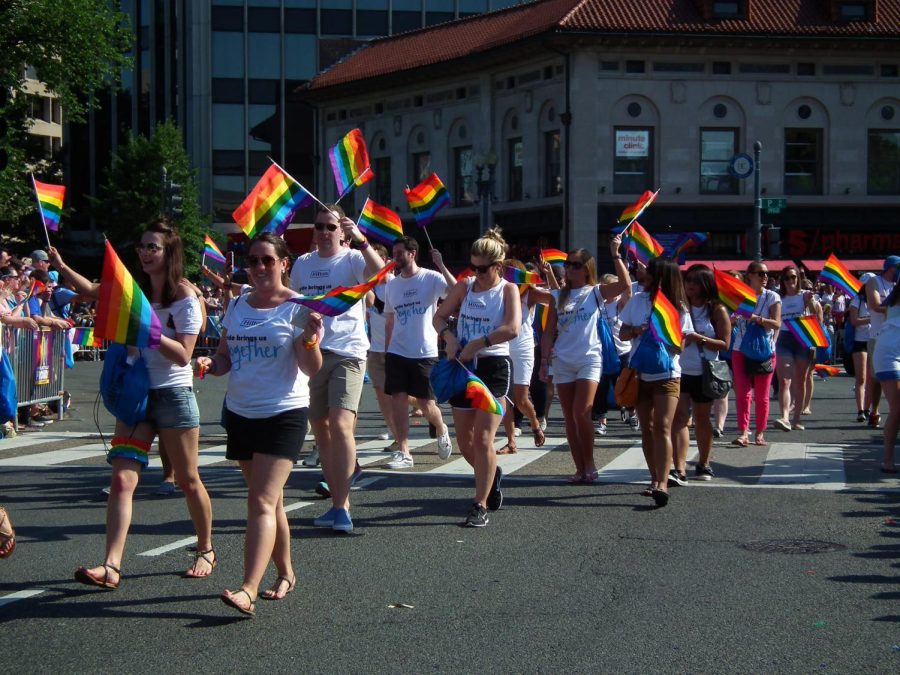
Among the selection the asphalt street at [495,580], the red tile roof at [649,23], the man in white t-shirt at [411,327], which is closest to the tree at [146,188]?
the red tile roof at [649,23]

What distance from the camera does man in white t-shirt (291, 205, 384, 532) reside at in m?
7.89

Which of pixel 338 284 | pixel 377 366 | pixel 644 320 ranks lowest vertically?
pixel 377 366

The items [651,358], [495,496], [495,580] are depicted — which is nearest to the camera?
[495,580]

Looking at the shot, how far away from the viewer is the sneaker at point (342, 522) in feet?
25.8

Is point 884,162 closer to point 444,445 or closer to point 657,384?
point 444,445

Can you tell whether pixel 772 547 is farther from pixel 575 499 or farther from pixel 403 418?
pixel 403 418

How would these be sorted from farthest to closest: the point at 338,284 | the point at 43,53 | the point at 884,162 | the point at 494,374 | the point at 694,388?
the point at 884,162
the point at 43,53
the point at 694,388
the point at 494,374
the point at 338,284

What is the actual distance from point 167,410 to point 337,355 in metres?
2.05

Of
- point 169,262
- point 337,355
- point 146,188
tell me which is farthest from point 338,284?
point 146,188

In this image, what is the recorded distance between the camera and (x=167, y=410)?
251 inches

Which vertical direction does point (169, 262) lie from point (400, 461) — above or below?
above

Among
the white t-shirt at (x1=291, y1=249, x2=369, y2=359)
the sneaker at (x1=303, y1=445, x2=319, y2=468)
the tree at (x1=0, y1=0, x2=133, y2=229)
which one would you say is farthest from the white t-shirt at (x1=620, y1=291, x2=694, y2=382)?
the tree at (x1=0, y1=0, x2=133, y2=229)

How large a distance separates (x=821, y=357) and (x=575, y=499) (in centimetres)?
1516

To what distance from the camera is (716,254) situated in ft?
136
